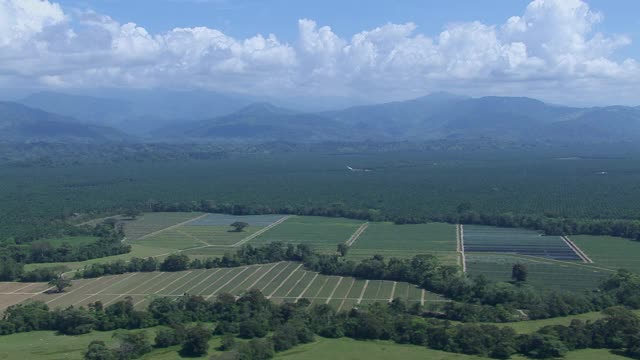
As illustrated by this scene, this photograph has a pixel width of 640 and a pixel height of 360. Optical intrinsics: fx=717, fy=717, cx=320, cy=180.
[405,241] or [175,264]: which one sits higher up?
[405,241]

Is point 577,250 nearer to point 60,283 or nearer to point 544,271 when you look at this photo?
point 544,271

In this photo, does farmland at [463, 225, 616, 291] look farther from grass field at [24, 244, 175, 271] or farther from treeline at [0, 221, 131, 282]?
treeline at [0, 221, 131, 282]

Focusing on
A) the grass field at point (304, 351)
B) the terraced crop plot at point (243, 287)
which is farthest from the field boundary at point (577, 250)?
the grass field at point (304, 351)

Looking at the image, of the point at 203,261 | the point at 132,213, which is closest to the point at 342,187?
the point at 132,213

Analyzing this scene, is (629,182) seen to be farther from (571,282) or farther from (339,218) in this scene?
(571,282)

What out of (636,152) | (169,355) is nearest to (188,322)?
(169,355)
